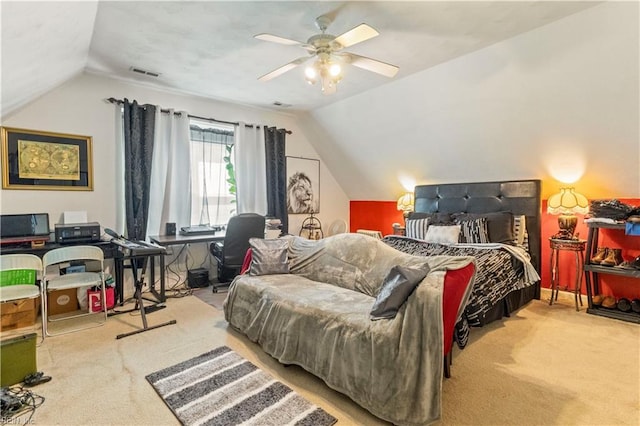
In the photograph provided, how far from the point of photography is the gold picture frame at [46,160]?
3.29m

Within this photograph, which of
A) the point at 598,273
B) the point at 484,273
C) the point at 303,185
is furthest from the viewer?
the point at 303,185

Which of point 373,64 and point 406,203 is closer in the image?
point 373,64

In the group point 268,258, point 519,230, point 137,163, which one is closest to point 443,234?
point 519,230

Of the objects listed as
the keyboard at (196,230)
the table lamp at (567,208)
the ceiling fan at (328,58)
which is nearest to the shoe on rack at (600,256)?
the table lamp at (567,208)

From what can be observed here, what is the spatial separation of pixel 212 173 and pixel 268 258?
224 centimetres

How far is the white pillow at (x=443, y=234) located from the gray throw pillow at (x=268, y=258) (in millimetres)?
1802

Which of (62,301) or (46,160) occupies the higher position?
(46,160)

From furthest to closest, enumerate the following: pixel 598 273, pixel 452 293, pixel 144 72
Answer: pixel 144 72, pixel 598 273, pixel 452 293

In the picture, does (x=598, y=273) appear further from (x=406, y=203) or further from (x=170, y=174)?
(x=170, y=174)

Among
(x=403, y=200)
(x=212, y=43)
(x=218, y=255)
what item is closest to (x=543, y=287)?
(x=403, y=200)

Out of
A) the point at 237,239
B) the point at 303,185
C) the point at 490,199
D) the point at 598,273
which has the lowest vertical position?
the point at 598,273

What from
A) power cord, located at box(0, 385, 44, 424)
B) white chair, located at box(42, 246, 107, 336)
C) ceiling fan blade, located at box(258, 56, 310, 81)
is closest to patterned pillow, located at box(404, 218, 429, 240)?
ceiling fan blade, located at box(258, 56, 310, 81)

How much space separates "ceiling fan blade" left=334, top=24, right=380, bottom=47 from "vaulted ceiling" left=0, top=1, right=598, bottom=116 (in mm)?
283

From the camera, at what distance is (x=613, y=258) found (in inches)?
128
